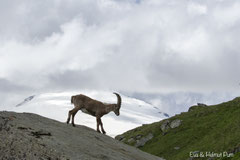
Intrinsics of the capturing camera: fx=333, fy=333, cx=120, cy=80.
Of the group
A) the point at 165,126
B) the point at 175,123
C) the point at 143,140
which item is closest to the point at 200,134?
the point at 175,123

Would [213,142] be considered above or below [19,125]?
above

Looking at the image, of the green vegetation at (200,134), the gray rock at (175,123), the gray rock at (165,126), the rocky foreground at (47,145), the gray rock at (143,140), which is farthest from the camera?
the gray rock at (165,126)

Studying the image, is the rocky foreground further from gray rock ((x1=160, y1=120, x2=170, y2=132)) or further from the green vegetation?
gray rock ((x1=160, y1=120, x2=170, y2=132))

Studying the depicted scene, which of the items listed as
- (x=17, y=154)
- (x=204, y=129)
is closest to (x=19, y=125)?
(x=17, y=154)

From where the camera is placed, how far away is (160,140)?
98750 millimetres

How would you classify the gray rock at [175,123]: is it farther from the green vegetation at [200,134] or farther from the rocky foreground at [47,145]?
the rocky foreground at [47,145]

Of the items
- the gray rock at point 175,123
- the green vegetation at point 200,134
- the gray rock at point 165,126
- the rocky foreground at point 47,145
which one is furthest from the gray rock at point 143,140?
the rocky foreground at point 47,145

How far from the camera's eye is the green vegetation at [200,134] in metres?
76.1

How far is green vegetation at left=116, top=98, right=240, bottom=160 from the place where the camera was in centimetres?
7606

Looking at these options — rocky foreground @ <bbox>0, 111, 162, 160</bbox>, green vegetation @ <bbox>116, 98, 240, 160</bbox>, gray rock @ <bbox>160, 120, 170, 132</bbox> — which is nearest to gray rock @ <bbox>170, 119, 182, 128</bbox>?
green vegetation @ <bbox>116, 98, 240, 160</bbox>

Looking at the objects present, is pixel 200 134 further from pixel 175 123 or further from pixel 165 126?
pixel 165 126

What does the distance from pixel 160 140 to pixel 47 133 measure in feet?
279

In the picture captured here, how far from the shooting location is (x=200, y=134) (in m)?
88.9

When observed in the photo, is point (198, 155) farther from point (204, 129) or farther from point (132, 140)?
point (132, 140)
